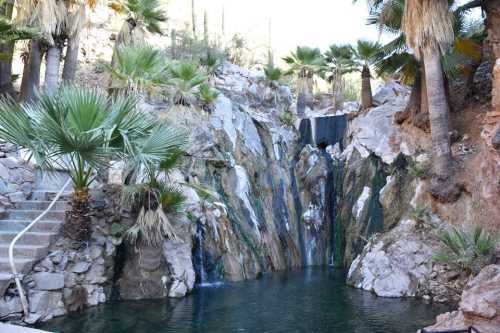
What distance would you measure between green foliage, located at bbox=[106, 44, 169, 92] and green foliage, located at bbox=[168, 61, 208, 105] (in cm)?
225

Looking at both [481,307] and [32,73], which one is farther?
[32,73]

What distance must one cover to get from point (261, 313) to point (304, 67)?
18.3 m

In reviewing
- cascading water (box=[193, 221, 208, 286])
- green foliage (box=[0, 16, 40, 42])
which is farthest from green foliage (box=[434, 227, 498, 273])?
green foliage (box=[0, 16, 40, 42])

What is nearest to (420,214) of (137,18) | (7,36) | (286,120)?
(286,120)

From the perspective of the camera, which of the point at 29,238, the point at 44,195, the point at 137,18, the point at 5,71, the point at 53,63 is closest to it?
the point at 29,238

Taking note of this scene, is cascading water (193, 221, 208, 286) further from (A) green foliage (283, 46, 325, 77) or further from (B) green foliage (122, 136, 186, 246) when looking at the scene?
(A) green foliage (283, 46, 325, 77)

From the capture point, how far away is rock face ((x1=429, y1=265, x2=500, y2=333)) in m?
5.82

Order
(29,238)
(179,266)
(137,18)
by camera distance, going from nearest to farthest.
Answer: (29,238)
(179,266)
(137,18)

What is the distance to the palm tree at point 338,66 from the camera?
21.9 meters

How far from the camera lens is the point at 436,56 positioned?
14227 millimetres

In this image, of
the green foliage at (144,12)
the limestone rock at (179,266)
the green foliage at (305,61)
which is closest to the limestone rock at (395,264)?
the limestone rock at (179,266)

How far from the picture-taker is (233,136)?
18.4 meters

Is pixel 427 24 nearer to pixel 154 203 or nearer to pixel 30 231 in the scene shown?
pixel 154 203

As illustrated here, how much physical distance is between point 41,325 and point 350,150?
1402 cm
